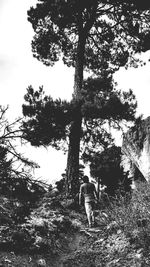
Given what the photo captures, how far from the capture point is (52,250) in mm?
6695

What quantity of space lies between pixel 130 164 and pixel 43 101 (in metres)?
8.32

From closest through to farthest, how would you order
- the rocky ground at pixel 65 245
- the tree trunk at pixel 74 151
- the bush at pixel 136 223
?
1. the bush at pixel 136 223
2. the rocky ground at pixel 65 245
3. the tree trunk at pixel 74 151

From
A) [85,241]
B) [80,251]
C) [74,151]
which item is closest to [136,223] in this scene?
[80,251]

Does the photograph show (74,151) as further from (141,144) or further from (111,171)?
(111,171)

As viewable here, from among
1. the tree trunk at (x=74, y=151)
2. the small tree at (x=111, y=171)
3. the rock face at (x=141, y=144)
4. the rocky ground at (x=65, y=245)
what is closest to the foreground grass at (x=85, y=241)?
the rocky ground at (x=65, y=245)

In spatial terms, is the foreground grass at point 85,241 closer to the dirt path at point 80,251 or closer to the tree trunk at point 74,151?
the dirt path at point 80,251

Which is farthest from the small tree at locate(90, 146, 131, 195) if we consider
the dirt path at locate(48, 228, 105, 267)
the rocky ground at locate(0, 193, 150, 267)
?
the dirt path at locate(48, 228, 105, 267)

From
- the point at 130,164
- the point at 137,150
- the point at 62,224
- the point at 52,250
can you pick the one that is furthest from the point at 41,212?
the point at 130,164

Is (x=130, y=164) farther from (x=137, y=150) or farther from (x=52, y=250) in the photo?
(x=52, y=250)

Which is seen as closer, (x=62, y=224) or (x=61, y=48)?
(x=62, y=224)

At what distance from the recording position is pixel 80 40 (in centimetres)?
1254

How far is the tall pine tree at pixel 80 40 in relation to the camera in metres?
10.6

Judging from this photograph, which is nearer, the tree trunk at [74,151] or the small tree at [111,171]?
the tree trunk at [74,151]

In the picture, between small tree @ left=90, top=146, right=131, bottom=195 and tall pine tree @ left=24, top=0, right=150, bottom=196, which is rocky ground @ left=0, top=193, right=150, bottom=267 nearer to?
tall pine tree @ left=24, top=0, right=150, bottom=196
